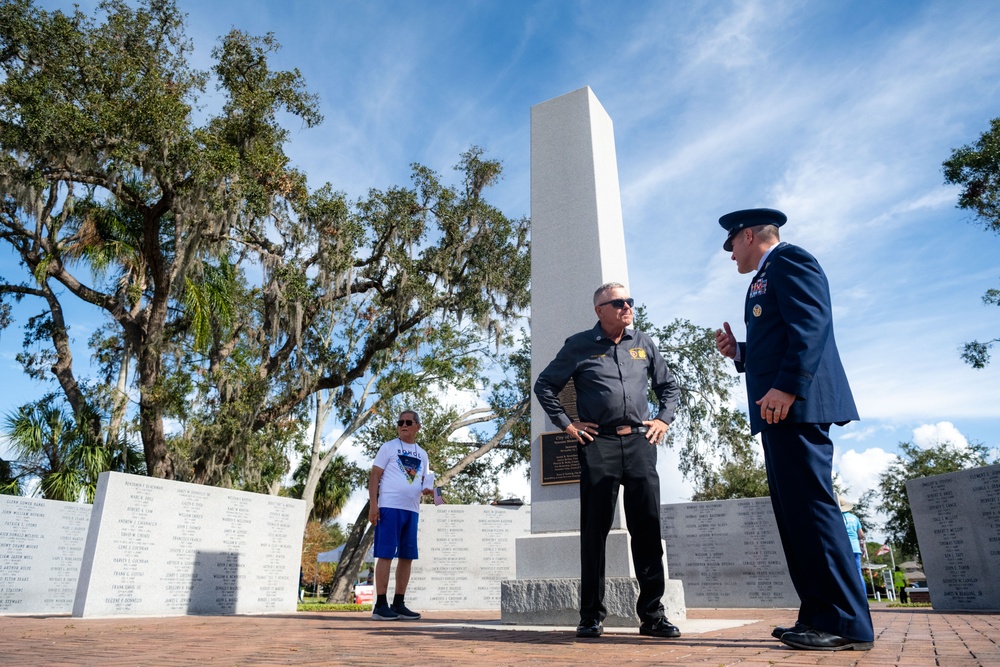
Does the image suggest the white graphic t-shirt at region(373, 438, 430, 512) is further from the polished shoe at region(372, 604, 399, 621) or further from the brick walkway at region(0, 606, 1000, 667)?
the brick walkway at region(0, 606, 1000, 667)

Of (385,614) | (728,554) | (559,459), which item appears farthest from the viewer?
(728,554)

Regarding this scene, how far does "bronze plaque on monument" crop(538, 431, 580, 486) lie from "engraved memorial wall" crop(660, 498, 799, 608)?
193 inches

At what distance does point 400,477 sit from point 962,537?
5.96 metres

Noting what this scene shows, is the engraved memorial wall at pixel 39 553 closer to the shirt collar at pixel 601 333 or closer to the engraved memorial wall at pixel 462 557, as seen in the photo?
the engraved memorial wall at pixel 462 557

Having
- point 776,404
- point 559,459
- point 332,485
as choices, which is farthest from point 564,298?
point 332,485

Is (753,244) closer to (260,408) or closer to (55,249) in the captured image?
(260,408)

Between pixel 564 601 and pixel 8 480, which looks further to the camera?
pixel 8 480

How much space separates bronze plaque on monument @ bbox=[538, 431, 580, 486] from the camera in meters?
5.13

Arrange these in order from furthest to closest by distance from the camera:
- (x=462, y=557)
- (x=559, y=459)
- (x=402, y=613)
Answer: (x=462, y=557), (x=402, y=613), (x=559, y=459)


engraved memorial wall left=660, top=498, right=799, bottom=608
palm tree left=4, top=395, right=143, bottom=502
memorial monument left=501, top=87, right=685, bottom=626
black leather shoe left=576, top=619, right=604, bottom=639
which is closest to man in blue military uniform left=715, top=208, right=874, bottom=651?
black leather shoe left=576, top=619, right=604, bottom=639

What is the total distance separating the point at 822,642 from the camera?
260 centimetres

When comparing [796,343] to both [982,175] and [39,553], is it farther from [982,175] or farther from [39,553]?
[982,175]

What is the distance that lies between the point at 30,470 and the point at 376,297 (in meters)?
8.08

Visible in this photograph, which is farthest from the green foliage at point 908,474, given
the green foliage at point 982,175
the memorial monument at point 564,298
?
the memorial monument at point 564,298
